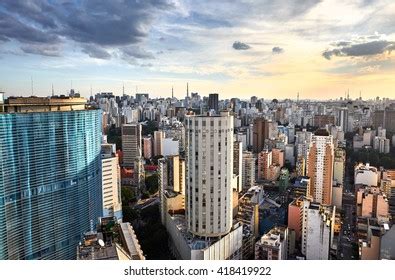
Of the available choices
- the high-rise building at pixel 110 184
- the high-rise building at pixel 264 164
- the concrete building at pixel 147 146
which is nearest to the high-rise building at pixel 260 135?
the high-rise building at pixel 264 164

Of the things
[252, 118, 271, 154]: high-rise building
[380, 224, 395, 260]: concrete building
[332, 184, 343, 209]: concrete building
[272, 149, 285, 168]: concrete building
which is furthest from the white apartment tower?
[252, 118, 271, 154]: high-rise building

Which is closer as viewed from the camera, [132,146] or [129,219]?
[129,219]

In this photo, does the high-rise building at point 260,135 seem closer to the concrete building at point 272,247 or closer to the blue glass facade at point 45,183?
the concrete building at point 272,247

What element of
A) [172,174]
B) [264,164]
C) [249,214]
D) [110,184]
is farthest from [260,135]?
[110,184]

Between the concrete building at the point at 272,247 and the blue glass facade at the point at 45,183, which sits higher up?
the blue glass facade at the point at 45,183

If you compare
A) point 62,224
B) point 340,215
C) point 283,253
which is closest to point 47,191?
point 62,224

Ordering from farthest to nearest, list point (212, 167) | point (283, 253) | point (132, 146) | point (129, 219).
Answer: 1. point (132, 146)
2. point (129, 219)
3. point (283, 253)
4. point (212, 167)
